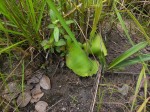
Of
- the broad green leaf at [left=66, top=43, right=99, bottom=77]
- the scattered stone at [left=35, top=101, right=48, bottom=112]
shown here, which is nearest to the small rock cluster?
the scattered stone at [left=35, top=101, right=48, bottom=112]

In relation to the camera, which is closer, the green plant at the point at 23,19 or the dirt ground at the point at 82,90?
the green plant at the point at 23,19

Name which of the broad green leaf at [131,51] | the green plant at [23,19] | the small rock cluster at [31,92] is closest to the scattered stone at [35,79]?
the small rock cluster at [31,92]

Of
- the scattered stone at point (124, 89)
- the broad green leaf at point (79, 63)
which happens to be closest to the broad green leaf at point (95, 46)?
the broad green leaf at point (79, 63)

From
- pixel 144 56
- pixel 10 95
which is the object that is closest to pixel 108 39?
pixel 144 56

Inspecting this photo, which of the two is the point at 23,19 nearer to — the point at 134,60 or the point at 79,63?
the point at 79,63

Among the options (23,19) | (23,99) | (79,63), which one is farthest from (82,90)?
(23,19)

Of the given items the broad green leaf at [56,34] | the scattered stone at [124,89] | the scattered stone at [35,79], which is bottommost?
the scattered stone at [124,89]

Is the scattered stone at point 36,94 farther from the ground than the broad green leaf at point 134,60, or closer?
closer

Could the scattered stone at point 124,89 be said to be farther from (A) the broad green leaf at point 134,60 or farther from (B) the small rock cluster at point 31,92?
(B) the small rock cluster at point 31,92

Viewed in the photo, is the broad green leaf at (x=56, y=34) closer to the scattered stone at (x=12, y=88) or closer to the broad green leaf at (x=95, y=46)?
the broad green leaf at (x=95, y=46)
